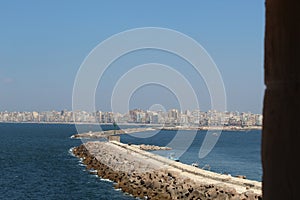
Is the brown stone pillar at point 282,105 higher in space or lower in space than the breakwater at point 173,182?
higher

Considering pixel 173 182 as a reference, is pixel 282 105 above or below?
above

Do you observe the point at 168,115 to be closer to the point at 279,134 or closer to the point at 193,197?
the point at 193,197

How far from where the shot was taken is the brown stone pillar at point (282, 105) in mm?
1194

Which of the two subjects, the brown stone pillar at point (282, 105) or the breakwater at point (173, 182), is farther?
the breakwater at point (173, 182)

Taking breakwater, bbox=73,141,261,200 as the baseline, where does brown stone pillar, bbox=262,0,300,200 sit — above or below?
above

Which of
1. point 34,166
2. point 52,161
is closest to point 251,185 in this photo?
point 34,166

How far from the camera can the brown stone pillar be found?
1.19m

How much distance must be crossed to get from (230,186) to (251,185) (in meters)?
1.01

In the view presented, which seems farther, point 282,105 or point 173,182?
point 173,182

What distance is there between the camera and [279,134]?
1.23 meters

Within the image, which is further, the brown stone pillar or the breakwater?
the breakwater

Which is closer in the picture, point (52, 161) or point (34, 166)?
point (34, 166)

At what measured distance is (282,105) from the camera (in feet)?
4.03

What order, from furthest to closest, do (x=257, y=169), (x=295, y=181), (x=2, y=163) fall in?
(x=2, y=163) < (x=257, y=169) < (x=295, y=181)
